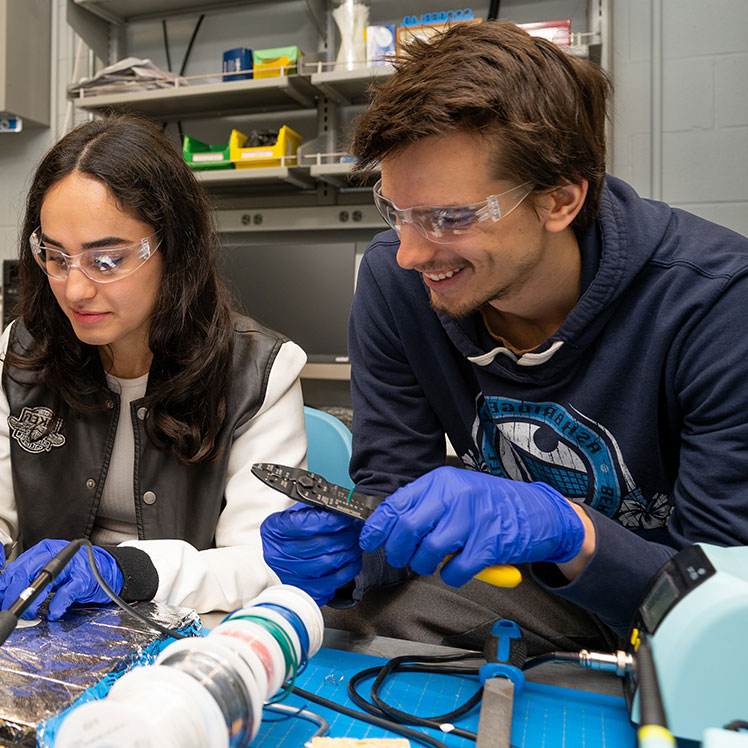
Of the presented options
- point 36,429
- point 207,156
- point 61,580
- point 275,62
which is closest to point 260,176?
point 207,156

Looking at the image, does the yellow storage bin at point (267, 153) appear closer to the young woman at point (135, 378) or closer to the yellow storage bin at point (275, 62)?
the yellow storage bin at point (275, 62)

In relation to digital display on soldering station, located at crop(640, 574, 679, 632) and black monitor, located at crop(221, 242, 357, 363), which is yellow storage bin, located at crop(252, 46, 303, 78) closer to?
black monitor, located at crop(221, 242, 357, 363)

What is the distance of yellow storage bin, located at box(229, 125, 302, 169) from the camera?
2250 millimetres

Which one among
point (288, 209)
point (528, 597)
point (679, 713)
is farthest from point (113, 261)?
point (288, 209)

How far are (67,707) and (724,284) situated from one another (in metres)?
0.85

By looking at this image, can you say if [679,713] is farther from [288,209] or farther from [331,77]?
[288,209]

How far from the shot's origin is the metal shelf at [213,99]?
2.26 meters

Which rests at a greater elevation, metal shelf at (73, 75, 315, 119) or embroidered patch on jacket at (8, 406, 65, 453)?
metal shelf at (73, 75, 315, 119)

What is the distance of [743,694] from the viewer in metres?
0.51

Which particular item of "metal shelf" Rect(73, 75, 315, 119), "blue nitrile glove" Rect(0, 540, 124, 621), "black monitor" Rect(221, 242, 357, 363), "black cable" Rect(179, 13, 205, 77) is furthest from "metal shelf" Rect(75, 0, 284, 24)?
"blue nitrile glove" Rect(0, 540, 124, 621)

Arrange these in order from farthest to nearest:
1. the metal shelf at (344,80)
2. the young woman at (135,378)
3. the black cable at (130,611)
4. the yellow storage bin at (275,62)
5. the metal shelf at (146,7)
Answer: the metal shelf at (146,7) < the yellow storage bin at (275,62) < the metal shelf at (344,80) < the young woman at (135,378) < the black cable at (130,611)

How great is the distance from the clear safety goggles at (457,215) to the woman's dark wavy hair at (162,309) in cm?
47

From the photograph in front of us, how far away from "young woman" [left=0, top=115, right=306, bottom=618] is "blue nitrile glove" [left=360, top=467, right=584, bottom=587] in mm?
421

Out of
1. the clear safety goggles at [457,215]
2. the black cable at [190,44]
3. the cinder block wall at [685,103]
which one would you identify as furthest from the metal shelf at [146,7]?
the clear safety goggles at [457,215]
